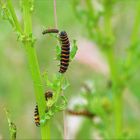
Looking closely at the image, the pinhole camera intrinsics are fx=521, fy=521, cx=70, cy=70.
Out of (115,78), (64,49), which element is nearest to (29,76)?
A: (115,78)

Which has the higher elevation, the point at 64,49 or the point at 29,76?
the point at 64,49

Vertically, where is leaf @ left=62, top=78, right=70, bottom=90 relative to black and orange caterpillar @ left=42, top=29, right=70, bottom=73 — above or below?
below

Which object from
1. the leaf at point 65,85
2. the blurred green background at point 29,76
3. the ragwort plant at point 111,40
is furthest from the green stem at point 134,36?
the leaf at point 65,85

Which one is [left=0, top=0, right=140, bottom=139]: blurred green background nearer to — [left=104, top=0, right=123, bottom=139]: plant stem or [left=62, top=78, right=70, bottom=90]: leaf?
[left=104, top=0, right=123, bottom=139]: plant stem

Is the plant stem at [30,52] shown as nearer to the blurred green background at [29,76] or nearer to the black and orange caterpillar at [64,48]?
the black and orange caterpillar at [64,48]

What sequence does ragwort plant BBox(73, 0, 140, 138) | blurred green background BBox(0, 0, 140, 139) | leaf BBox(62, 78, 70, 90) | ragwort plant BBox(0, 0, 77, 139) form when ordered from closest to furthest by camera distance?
1. ragwort plant BBox(0, 0, 77, 139)
2. leaf BBox(62, 78, 70, 90)
3. ragwort plant BBox(73, 0, 140, 138)
4. blurred green background BBox(0, 0, 140, 139)

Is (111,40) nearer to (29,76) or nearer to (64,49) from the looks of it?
(64,49)

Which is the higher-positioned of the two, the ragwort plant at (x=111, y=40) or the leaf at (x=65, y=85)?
the leaf at (x=65, y=85)

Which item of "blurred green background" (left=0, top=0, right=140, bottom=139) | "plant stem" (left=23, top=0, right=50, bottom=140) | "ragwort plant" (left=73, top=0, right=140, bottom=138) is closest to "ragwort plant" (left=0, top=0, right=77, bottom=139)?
"plant stem" (left=23, top=0, right=50, bottom=140)

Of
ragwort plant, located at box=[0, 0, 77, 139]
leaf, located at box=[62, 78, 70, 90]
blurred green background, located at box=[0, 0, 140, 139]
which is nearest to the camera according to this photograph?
ragwort plant, located at box=[0, 0, 77, 139]
